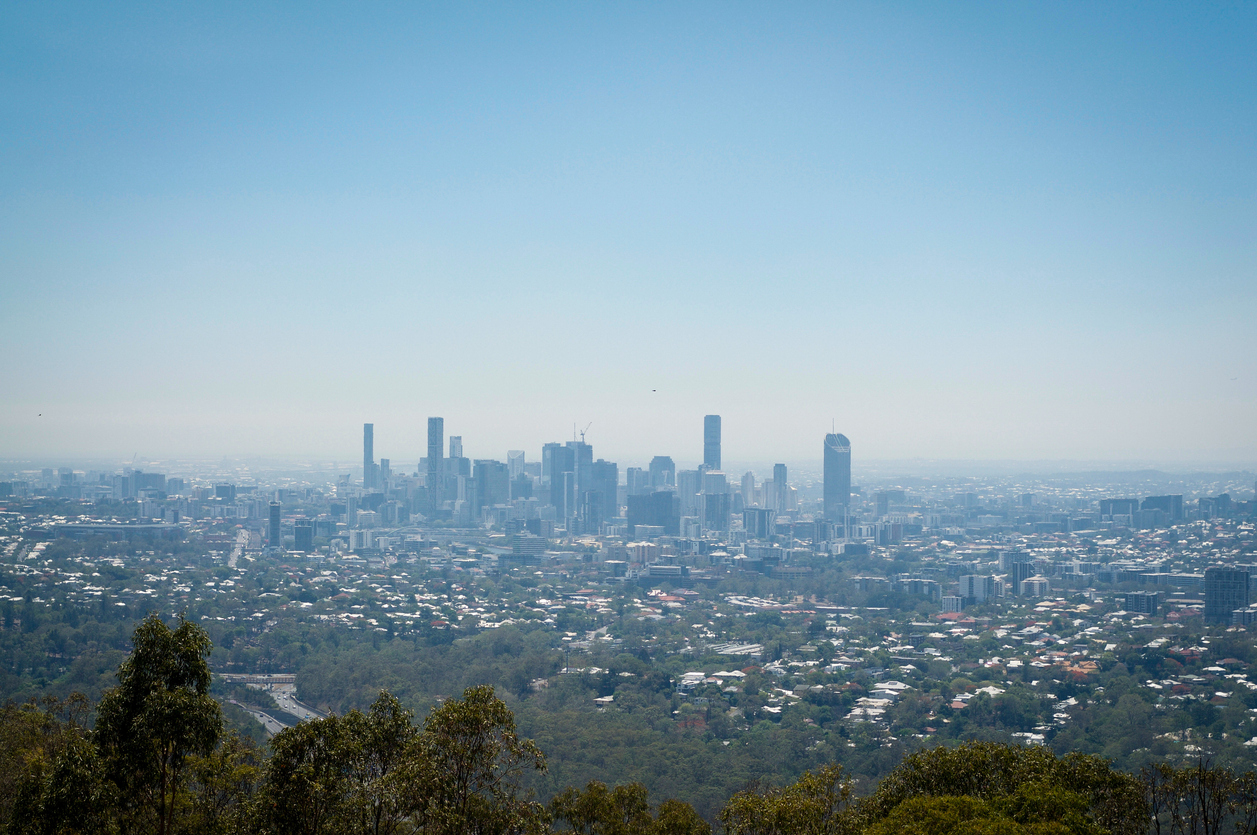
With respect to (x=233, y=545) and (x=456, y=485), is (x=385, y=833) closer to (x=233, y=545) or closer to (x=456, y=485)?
(x=233, y=545)

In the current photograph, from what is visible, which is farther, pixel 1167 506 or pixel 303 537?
pixel 1167 506

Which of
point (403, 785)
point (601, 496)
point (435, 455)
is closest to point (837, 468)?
point (601, 496)

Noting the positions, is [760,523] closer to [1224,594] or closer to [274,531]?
[274,531]

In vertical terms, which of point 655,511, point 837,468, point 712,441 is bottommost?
point 655,511

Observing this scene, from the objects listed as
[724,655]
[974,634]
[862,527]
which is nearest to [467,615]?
[724,655]

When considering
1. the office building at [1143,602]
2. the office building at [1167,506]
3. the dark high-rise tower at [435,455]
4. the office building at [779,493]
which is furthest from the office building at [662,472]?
the office building at [1143,602]

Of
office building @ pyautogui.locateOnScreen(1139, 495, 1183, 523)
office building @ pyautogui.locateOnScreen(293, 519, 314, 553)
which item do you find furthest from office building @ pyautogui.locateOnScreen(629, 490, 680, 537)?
office building @ pyautogui.locateOnScreen(1139, 495, 1183, 523)

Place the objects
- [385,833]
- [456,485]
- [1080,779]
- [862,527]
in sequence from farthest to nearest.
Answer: [456,485], [862,527], [1080,779], [385,833]
